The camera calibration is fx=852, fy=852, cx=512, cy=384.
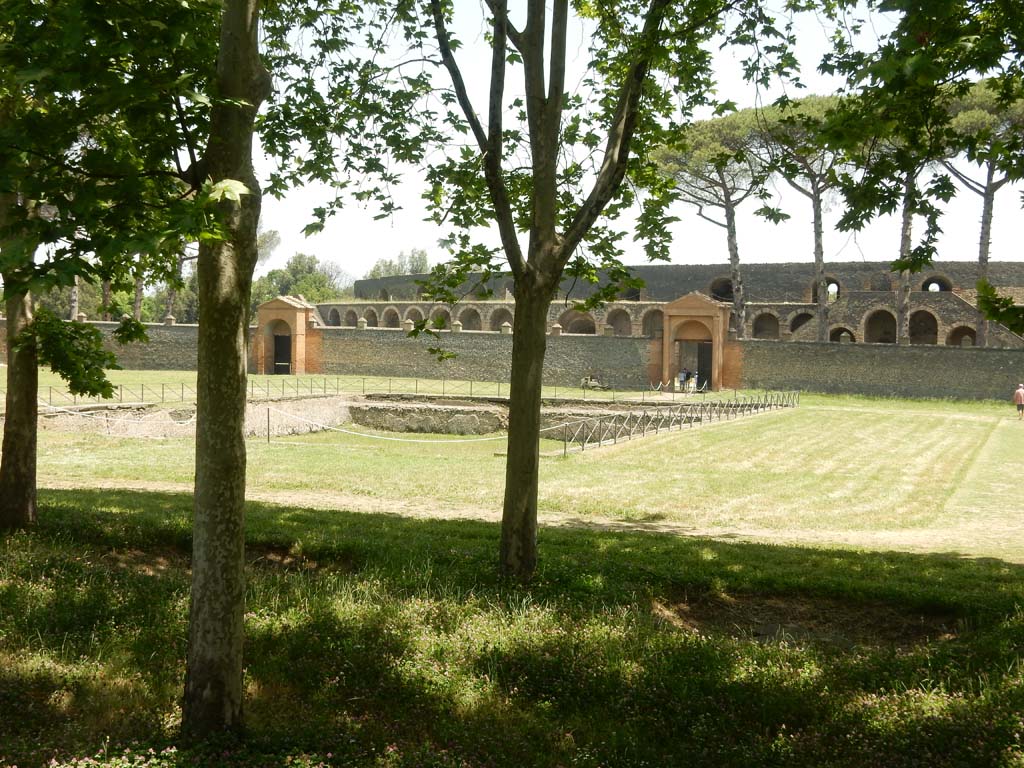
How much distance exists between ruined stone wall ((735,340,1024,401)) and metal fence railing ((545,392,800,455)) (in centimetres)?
543

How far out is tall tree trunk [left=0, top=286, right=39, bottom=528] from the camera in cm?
714

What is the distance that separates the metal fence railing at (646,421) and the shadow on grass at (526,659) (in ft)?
35.4

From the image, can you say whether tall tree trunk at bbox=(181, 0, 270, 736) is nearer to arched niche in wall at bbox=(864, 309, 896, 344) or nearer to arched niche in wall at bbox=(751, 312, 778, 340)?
arched niche in wall at bbox=(864, 309, 896, 344)

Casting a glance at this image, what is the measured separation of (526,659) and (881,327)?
47.4 metres

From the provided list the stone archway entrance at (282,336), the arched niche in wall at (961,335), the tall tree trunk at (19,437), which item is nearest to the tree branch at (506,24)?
the tall tree trunk at (19,437)

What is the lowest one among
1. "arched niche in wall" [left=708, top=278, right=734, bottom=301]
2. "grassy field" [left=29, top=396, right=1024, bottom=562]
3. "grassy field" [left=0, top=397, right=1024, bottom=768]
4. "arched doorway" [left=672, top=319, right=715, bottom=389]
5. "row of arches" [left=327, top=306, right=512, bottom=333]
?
"grassy field" [left=29, top=396, right=1024, bottom=562]

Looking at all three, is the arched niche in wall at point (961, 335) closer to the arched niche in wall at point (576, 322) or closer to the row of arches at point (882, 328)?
the row of arches at point (882, 328)

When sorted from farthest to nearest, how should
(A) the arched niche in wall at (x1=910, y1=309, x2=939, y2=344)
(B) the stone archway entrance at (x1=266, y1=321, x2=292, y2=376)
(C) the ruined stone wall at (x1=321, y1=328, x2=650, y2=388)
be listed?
1. (A) the arched niche in wall at (x1=910, y1=309, x2=939, y2=344)
2. (B) the stone archway entrance at (x1=266, y1=321, x2=292, y2=376)
3. (C) the ruined stone wall at (x1=321, y1=328, x2=650, y2=388)

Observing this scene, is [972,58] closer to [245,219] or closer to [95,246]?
[245,219]

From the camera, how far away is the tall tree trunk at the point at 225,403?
3.82 metres

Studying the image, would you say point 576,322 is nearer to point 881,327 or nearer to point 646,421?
point 881,327

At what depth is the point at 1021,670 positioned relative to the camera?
4340 mm

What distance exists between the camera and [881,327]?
47.3 meters

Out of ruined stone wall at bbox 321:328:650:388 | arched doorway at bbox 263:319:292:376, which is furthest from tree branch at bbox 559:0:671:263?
arched doorway at bbox 263:319:292:376
